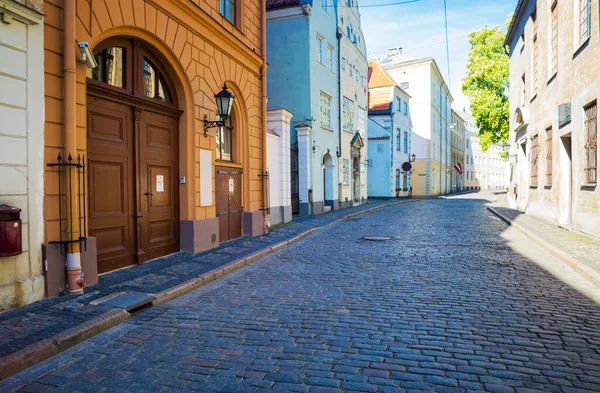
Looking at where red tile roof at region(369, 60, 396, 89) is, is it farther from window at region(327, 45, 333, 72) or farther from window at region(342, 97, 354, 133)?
window at region(327, 45, 333, 72)

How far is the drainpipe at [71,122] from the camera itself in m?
5.68

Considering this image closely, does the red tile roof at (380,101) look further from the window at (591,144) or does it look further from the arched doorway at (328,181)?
the window at (591,144)

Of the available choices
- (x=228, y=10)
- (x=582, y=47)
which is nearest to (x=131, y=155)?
(x=228, y=10)

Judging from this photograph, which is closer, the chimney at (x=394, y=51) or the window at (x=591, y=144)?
the window at (x=591, y=144)

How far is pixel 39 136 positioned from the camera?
5.39 m

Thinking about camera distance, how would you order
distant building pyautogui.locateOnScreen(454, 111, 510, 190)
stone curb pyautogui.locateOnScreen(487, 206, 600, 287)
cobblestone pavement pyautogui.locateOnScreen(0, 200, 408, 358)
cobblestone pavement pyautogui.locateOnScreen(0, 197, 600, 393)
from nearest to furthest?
cobblestone pavement pyautogui.locateOnScreen(0, 197, 600, 393), cobblestone pavement pyautogui.locateOnScreen(0, 200, 408, 358), stone curb pyautogui.locateOnScreen(487, 206, 600, 287), distant building pyautogui.locateOnScreen(454, 111, 510, 190)

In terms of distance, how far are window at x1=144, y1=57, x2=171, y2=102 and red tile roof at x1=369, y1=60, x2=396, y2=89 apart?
30.0 m

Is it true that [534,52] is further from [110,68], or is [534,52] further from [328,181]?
[110,68]

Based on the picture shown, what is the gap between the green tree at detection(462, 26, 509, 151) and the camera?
3030 centimetres

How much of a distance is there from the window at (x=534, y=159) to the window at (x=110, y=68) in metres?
14.8

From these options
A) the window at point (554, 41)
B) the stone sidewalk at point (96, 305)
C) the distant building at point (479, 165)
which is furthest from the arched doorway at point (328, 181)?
the distant building at point (479, 165)

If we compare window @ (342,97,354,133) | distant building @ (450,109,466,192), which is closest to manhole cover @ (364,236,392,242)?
window @ (342,97,354,133)

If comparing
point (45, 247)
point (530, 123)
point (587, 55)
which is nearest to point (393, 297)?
point (45, 247)

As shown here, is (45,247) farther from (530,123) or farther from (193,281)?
(530,123)
